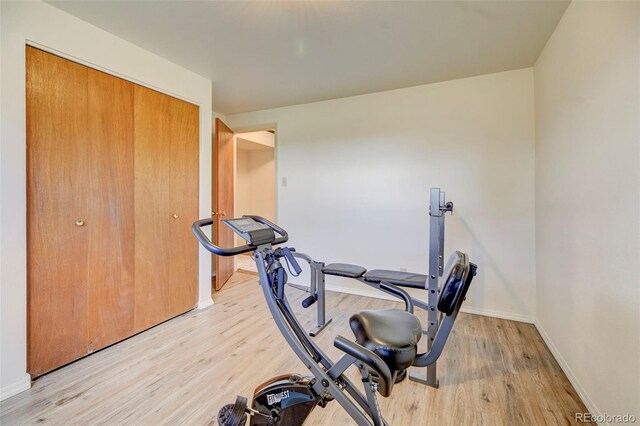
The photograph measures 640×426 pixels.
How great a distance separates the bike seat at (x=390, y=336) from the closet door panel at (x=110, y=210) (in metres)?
2.06

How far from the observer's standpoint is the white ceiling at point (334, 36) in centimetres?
183

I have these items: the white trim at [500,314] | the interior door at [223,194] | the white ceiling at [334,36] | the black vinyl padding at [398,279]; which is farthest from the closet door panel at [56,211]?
the white trim at [500,314]

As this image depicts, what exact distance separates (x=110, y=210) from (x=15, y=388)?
3.96ft

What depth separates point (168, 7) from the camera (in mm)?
1833

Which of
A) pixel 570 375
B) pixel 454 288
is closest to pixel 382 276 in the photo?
pixel 454 288

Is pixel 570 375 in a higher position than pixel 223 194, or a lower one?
lower

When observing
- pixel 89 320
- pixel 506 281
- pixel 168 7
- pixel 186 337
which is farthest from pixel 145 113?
pixel 506 281

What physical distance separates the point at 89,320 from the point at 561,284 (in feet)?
11.3

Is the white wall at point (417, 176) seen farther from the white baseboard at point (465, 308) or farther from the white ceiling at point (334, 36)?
the white ceiling at point (334, 36)

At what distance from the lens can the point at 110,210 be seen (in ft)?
7.19

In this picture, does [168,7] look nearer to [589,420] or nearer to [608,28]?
[608,28]

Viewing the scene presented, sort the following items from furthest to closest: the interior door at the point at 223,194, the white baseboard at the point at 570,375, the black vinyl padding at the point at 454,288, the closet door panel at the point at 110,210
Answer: the interior door at the point at 223,194 < the closet door panel at the point at 110,210 < the white baseboard at the point at 570,375 < the black vinyl padding at the point at 454,288

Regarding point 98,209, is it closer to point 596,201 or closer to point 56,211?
point 56,211

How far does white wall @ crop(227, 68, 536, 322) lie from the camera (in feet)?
8.88
